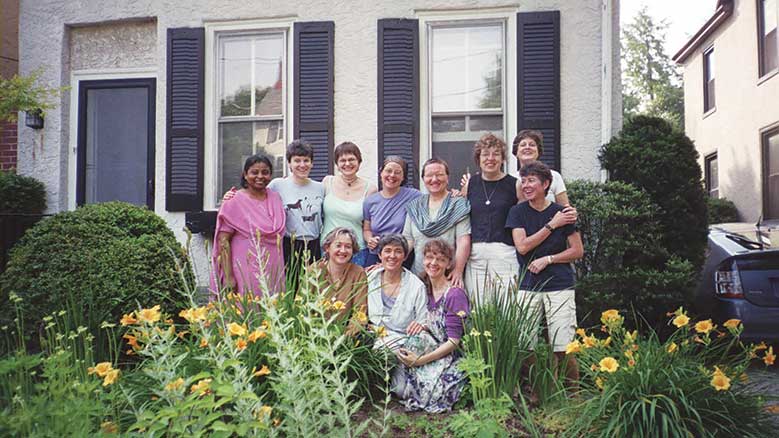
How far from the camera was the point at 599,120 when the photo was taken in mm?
6398

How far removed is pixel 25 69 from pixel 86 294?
4483 millimetres

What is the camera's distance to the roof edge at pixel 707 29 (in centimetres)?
1499

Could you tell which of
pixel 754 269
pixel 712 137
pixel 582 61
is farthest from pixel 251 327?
pixel 712 137

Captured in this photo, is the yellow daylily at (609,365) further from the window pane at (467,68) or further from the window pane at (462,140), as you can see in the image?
the window pane at (467,68)

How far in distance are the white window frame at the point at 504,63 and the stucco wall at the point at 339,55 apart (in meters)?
0.08

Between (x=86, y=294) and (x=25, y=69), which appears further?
(x=25, y=69)

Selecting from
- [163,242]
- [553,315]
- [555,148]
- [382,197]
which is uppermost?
[555,148]

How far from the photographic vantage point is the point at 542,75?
6.45 metres

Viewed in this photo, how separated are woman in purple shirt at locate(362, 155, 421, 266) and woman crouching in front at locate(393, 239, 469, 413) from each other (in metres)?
0.50

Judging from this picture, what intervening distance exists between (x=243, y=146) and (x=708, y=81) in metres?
14.5

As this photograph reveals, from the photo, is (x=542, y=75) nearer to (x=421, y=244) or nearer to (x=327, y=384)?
(x=421, y=244)

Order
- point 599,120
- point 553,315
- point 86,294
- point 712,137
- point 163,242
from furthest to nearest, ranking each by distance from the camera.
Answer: point 712,137, point 599,120, point 163,242, point 86,294, point 553,315

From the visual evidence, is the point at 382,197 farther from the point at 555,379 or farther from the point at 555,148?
the point at 555,148

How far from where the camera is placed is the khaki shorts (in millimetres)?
3691
